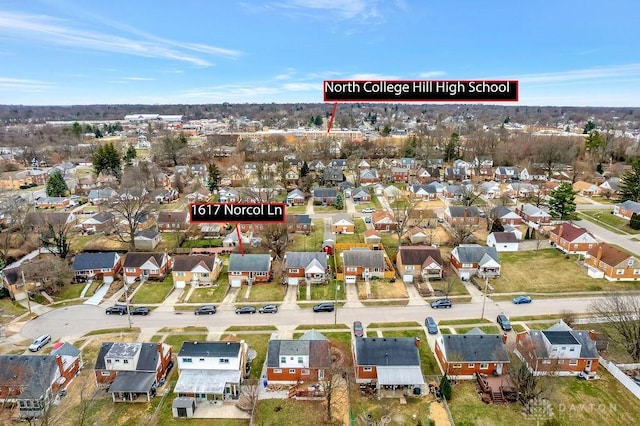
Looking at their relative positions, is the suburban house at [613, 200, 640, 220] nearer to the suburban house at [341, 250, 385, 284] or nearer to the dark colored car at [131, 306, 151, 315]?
the suburban house at [341, 250, 385, 284]

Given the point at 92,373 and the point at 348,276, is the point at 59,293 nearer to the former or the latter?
the point at 92,373

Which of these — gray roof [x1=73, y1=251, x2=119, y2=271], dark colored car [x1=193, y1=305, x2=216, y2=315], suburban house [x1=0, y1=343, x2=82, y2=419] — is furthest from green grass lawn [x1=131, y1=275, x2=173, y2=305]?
Result: suburban house [x1=0, y1=343, x2=82, y2=419]

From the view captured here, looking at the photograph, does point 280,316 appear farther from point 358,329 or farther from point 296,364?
point 296,364

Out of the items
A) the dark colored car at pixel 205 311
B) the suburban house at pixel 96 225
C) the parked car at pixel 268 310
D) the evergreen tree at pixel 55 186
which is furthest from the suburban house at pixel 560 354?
the evergreen tree at pixel 55 186

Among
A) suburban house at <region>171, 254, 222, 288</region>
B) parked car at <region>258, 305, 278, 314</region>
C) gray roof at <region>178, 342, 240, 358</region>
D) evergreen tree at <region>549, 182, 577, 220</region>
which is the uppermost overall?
evergreen tree at <region>549, 182, 577, 220</region>

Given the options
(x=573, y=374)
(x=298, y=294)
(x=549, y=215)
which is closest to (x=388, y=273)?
(x=298, y=294)

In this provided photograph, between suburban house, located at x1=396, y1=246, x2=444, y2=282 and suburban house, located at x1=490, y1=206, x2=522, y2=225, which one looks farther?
suburban house, located at x1=490, y1=206, x2=522, y2=225

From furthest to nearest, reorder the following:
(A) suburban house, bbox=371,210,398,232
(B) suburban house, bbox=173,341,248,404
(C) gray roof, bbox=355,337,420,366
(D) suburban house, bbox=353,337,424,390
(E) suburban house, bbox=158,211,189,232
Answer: (E) suburban house, bbox=158,211,189,232 → (A) suburban house, bbox=371,210,398,232 → (C) gray roof, bbox=355,337,420,366 → (D) suburban house, bbox=353,337,424,390 → (B) suburban house, bbox=173,341,248,404
